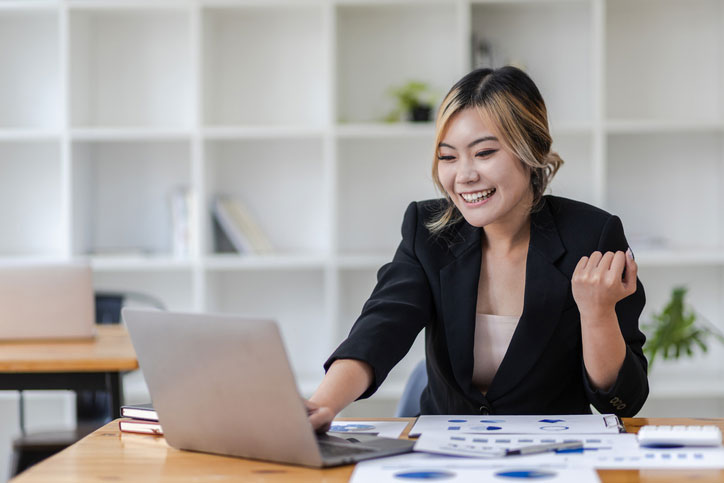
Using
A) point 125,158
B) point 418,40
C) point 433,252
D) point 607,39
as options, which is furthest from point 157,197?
point 433,252

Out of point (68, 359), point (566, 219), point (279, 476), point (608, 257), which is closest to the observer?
point (279, 476)

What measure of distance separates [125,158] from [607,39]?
6.73 feet

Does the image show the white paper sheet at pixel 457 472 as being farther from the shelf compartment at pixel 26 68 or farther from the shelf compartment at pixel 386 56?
the shelf compartment at pixel 26 68

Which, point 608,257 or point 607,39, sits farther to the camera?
point 607,39

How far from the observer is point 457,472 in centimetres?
102

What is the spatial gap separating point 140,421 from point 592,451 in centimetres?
67

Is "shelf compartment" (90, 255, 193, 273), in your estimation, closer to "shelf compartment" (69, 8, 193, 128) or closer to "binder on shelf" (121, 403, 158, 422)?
"shelf compartment" (69, 8, 193, 128)

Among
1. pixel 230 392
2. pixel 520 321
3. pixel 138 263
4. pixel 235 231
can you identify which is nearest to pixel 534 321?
pixel 520 321

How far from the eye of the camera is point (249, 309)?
375cm

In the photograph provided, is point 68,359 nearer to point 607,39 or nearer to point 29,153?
point 29,153

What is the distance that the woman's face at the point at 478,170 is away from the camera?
1.63 meters

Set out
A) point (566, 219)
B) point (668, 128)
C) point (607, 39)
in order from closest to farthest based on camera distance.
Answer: point (566, 219) < point (668, 128) < point (607, 39)

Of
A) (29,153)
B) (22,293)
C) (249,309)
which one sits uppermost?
(29,153)

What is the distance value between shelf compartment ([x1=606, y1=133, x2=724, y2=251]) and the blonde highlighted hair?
6.71 ft
